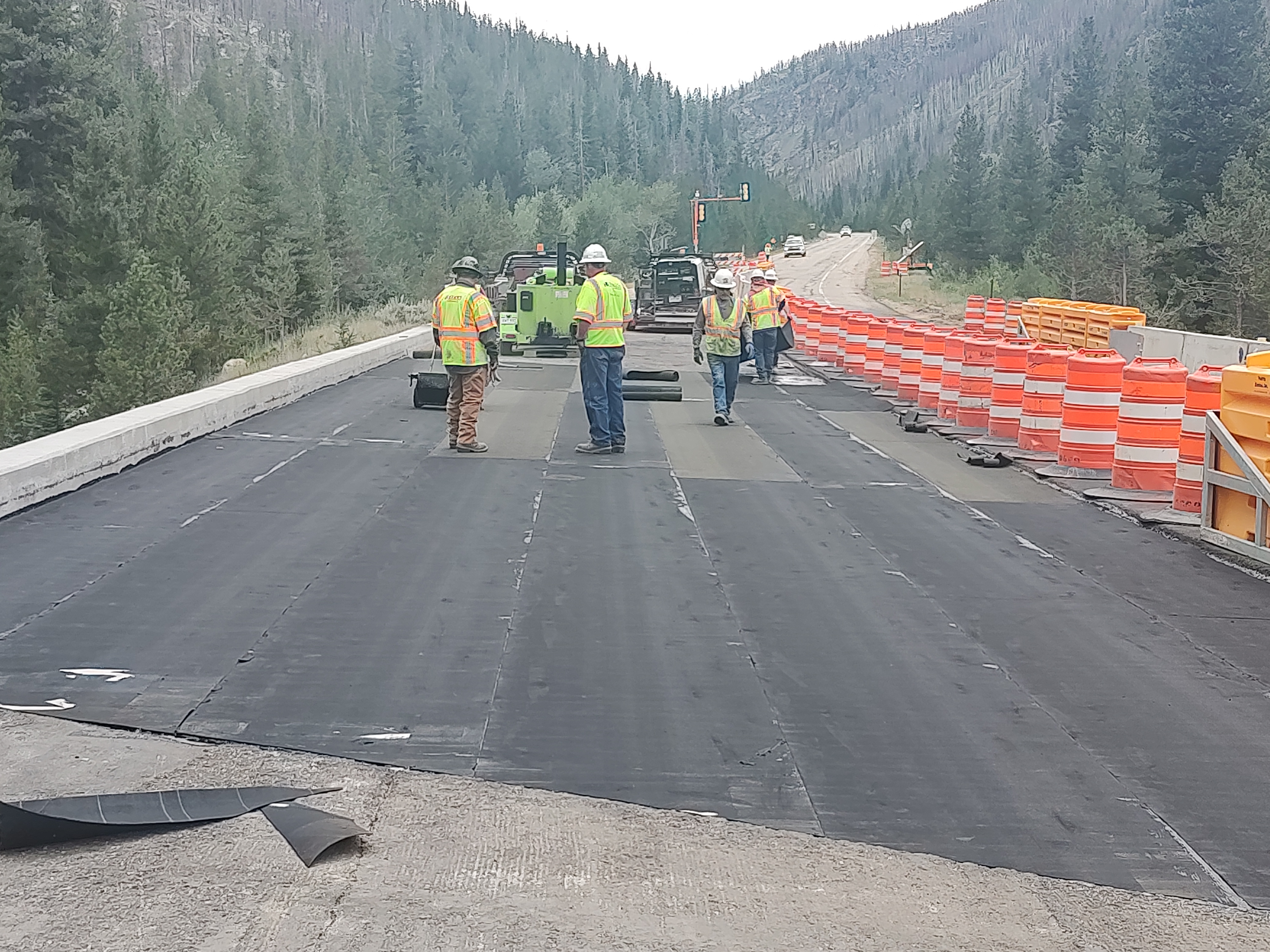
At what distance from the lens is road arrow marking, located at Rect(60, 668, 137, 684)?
587 cm

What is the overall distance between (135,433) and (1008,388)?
30.0 feet

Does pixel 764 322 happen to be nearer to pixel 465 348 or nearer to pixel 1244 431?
pixel 465 348

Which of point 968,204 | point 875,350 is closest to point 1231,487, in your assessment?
point 875,350

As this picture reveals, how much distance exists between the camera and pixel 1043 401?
547 inches

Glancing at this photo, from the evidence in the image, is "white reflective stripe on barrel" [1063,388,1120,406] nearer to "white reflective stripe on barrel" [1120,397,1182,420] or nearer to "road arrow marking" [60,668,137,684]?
"white reflective stripe on barrel" [1120,397,1182,420]

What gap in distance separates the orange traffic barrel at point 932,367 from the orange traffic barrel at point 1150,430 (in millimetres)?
6533

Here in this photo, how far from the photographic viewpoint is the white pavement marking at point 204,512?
9164 millimetres

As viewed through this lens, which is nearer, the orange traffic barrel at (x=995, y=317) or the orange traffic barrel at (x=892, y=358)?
the orange traffic barrel at (x=892, y=358)

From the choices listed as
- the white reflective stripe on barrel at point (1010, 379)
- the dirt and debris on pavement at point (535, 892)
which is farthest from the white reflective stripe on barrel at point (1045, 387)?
the dirt and debris on pavement at point (535, 892)

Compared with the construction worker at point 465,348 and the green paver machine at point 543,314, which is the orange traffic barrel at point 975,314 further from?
the construction worker at point 465,348

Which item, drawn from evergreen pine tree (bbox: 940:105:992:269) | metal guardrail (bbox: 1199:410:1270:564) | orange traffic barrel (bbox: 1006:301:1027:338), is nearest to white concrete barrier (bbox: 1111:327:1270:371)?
orange traffic barrel (bbox: 1006:301:1027:338)

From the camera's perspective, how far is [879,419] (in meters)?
17.5

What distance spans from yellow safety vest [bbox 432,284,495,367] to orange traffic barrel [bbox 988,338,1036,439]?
18.8 ft

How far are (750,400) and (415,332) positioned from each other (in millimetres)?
11970
